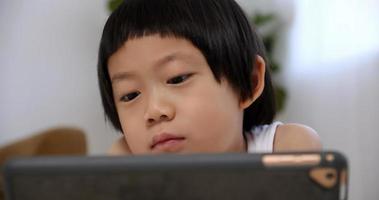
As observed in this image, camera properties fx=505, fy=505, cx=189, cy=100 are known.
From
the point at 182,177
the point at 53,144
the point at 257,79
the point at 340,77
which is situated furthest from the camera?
the point at 340,77

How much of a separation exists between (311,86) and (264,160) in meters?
2.14

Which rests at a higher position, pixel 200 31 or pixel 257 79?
pixel 200 31

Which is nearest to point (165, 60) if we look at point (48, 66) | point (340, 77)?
point (340, 77)

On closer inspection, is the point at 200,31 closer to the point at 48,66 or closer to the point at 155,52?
the point at 155,52

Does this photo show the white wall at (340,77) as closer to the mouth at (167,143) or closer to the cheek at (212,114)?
the cheek at (212,114)

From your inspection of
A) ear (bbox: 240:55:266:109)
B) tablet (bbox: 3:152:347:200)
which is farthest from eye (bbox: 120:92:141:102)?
tablet (bbox: 3:152:347:200)

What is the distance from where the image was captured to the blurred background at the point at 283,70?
2.16 metres

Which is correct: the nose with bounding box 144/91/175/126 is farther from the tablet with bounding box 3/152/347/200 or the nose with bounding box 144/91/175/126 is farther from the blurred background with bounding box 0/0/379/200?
the blurred background with bounding box 0/0/379/200

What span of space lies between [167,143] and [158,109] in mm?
64

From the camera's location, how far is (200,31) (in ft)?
2.91

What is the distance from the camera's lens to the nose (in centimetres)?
79

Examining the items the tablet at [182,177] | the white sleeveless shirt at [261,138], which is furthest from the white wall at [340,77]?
the tablet at [182,177]

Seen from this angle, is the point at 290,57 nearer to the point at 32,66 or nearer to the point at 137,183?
the point at 32,66

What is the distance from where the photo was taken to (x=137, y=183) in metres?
0.39
